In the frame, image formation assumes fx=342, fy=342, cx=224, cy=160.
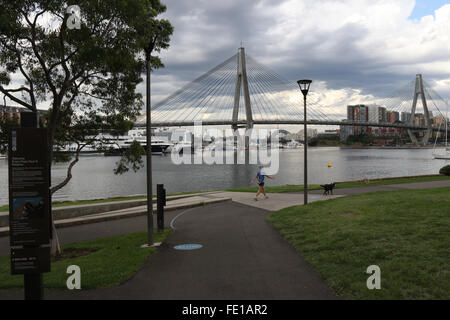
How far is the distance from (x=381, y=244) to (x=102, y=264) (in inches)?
245

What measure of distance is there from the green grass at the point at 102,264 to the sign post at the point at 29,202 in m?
1.75

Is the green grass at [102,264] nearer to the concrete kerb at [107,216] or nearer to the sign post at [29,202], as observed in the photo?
the sign post at [29,202]

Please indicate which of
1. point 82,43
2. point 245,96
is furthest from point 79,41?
point 245,96

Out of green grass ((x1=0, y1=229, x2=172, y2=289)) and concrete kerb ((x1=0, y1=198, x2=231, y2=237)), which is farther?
concrete kerb ((x1=0, y1=198, x2=231, y2=237))

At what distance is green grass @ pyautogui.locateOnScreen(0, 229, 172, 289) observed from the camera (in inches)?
254

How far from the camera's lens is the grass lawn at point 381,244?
5.67 metres

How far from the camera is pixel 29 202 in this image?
4.73 metres

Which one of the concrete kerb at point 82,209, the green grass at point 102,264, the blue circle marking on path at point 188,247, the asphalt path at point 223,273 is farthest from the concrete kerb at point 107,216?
the blue circle marking on path at point 188,247

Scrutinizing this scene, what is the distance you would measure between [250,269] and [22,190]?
175 inches

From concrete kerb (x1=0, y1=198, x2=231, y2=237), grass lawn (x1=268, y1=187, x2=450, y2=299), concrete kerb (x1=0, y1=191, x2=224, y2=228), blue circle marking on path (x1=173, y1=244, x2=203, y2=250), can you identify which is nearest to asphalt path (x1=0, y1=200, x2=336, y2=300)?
blue circle marking on path (x1=173, y1=244, x2=203, y2=250)

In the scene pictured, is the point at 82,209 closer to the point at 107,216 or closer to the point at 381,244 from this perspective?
the point at 107,216

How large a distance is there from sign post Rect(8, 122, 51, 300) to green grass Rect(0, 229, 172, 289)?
175 cm

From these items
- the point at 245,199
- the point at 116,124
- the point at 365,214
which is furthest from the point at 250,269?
the point at 245,199

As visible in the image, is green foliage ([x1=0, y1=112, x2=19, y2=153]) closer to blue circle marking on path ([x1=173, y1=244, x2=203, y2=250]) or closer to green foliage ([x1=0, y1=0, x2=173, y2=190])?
green foliage ([x1=0, y1=0, x2=173, y2=190])
